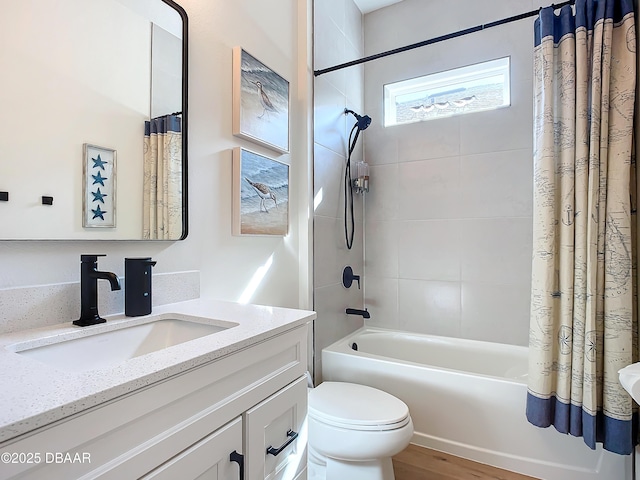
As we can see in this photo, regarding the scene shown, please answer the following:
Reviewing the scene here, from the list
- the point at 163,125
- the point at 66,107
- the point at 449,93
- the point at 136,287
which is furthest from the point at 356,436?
the point at 449,93

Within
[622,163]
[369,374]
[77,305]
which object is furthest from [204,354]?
[622,163]

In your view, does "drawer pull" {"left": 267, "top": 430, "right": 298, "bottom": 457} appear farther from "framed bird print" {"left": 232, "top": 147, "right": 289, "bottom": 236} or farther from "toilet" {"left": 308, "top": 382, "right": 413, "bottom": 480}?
"framed bird print" {"left": 232, "top": 147, "right": 289, "bottom": 236}

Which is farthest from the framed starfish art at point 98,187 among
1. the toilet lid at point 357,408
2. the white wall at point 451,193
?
the white wall at point 451,193

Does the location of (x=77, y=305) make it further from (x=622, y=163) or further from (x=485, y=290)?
(x=485, y=290)

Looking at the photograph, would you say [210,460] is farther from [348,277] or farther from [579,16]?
[579,16]

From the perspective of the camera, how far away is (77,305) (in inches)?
36.7

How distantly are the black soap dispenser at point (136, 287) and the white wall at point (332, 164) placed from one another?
112 centimetres

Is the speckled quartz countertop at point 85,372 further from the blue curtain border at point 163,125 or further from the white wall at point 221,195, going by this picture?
the blue curtain border at point 163,125

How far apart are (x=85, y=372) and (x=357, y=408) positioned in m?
1.21

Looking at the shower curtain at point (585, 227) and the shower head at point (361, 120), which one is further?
the shower head at point (361, 120)

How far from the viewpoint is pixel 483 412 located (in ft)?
5.58

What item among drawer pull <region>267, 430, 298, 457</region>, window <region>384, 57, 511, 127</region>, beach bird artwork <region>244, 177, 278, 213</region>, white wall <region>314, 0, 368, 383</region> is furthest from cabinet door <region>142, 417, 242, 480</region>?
window <region>384, 57, 511, 127</region>

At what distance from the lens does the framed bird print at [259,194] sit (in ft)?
4.81

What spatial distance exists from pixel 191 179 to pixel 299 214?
2.50ft
